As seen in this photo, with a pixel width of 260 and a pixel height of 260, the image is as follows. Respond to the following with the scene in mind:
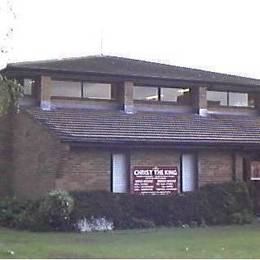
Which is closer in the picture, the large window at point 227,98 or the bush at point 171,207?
the bush at point 171,207

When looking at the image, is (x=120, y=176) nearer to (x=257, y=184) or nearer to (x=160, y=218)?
(x=160, y=218)

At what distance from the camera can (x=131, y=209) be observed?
22.9 m

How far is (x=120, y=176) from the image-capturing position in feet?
79.0

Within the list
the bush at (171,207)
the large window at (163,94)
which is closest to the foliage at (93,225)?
the bush at (171,207)

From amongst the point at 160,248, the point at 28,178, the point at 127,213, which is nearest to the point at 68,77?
the point at 28,178

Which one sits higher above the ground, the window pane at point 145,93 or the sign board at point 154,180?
the window pane at point 145,93

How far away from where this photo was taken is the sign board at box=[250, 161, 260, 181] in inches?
1049

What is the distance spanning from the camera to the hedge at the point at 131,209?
2106cm

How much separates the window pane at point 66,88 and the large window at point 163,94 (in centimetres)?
275

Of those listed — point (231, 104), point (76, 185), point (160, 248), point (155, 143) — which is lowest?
point (160, 248)

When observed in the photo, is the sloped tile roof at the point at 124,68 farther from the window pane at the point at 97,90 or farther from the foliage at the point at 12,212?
the foliage at the point at 12,212

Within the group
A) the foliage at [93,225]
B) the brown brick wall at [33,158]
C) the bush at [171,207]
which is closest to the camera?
the foliage at [93,225]

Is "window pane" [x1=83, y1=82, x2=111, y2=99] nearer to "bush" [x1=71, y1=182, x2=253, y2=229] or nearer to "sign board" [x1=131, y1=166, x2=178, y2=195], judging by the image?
"sign board" [x1=131, y1=166, x2=178, y2=195]

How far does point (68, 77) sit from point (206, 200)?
25.1ft
